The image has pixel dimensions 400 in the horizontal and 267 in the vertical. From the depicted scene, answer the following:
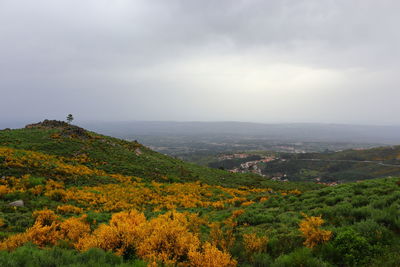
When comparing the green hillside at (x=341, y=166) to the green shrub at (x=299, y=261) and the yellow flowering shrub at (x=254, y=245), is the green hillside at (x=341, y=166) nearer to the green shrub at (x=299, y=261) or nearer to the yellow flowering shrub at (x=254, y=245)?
the yellow flowering shrub at (x=254, y=245)

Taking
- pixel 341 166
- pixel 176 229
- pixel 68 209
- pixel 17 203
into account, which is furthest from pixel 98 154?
pixel 341 166

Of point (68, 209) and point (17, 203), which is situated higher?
point (17, 203)

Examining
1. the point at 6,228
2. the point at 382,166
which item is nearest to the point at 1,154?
the point at 6,228

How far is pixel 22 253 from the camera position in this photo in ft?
19.1

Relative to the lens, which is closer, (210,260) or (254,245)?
(210,260)

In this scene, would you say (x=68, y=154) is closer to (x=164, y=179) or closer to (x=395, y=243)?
(x=164, y=179)

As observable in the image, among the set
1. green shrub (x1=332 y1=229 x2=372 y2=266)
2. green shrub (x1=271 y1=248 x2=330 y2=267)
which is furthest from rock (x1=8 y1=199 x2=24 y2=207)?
green shrub (x1=332 y1=229 x2=372 y2=266)

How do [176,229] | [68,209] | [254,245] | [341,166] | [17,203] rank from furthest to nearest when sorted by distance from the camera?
1. [341,166]
2. [68,209]
3. [17,203]
4. [176,229]
5. [254,245]

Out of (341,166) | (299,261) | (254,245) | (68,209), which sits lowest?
(341,166)

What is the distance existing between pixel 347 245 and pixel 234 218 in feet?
19.4

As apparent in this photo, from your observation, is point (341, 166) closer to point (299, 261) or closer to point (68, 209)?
point (299, 261)

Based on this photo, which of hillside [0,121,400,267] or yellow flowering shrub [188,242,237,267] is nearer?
yellow flowering shrub [188,242,237,267]

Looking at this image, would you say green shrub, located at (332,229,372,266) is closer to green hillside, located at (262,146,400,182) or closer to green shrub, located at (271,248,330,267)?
green shrub, located at (271,248,330,267)

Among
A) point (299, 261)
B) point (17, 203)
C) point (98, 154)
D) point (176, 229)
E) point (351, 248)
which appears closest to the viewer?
point (299, 261)
